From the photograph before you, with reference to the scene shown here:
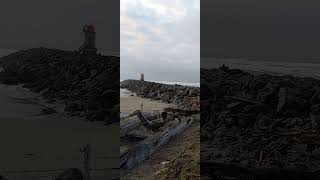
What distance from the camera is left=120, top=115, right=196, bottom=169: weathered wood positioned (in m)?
7.54

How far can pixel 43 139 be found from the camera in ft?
18.7

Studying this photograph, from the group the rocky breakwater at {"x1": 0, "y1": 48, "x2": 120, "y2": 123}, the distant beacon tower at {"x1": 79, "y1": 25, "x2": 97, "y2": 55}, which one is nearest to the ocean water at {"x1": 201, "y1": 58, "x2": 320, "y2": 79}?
the rocky breakwater at {"x1": 0, "y1": 48, "x2": 120, "y2": 123}

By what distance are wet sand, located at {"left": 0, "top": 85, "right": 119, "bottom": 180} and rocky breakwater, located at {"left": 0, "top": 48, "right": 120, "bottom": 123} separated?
13 centimetres

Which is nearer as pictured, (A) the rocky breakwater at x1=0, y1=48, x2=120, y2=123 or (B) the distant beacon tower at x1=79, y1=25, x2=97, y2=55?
(A) the rocky breakwater at x1=0, y1=48, x2=120, y2=123

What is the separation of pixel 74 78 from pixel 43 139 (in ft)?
2.73

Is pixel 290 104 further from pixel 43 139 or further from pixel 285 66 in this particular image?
pixel 43 139

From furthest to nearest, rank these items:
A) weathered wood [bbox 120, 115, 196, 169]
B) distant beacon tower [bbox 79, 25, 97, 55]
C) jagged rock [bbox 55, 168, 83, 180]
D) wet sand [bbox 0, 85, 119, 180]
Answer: weathered wood [bbox 120, 115, 196, 169] → distant beacon tower [bbox 79, 25, 97, 55] → jagged rock [bbox 55, 168, 83, 180] → wet sand [bbox 0, 85, 119, 180]

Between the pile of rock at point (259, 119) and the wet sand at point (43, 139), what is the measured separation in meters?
1.46

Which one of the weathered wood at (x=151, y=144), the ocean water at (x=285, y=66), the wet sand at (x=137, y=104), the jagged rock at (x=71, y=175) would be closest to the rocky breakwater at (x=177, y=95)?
the wet sand at (x=137, y=104)

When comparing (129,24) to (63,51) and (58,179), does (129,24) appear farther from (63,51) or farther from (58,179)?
(58,179)

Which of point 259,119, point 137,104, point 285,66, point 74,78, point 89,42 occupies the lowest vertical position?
point 259,119

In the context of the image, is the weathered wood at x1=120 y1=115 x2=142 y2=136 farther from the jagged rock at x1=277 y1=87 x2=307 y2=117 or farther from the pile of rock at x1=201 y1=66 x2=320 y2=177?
the jagged rock at x1=277 y1=87 x2=307 y2=117

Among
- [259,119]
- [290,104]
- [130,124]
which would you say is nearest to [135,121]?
[130,124]

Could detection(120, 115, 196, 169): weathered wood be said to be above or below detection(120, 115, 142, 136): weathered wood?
below
